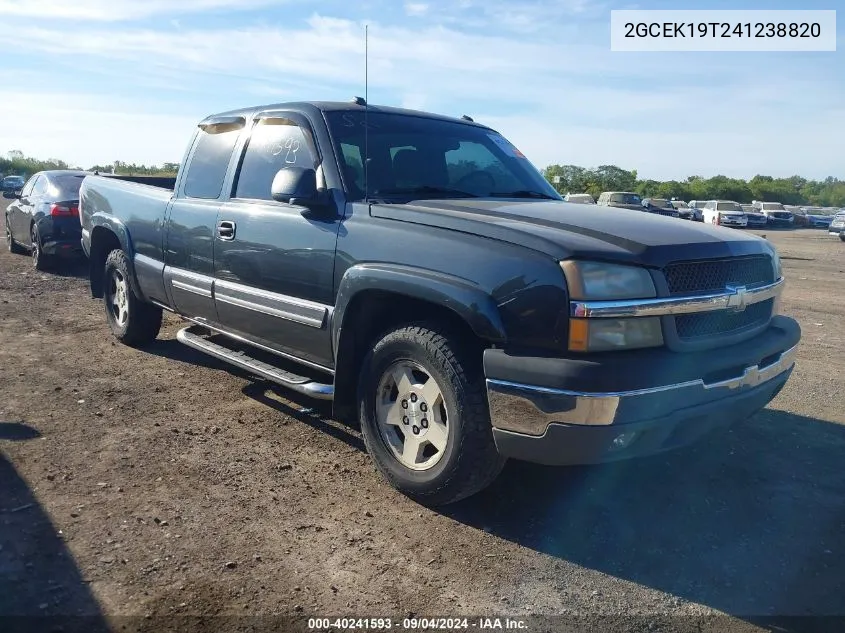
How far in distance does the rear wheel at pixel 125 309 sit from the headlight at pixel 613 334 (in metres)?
4.41

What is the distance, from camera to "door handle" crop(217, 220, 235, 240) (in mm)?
4652

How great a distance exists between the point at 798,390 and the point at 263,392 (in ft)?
13.4

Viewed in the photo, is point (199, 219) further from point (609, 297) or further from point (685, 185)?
point (685, 185)

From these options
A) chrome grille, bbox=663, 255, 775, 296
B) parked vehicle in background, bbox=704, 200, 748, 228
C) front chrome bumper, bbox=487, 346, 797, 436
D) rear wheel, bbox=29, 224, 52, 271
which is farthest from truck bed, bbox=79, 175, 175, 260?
parked vehicle in background, bbox=704, 200, 748, 228

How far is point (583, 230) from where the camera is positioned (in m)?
3.26

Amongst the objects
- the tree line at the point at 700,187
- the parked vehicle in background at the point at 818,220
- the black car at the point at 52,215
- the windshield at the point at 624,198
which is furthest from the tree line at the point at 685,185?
the black car at the point at 52,215

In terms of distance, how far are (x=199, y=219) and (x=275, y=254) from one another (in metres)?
1.06

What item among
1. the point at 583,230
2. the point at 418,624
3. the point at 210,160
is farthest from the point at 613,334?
the point at 210,160

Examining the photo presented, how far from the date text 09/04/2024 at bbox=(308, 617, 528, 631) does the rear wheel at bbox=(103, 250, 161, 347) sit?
426 centimetres

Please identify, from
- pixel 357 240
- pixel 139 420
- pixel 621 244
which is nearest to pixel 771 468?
pixel 621 244

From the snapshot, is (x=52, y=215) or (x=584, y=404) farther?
(x=52, y=215)

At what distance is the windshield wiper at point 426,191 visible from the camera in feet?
13.6

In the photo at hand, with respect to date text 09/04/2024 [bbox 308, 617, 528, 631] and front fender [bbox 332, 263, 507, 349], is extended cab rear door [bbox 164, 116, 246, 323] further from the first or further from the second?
date text 09/04/2024 [bbox 308, 617, 528, 631]

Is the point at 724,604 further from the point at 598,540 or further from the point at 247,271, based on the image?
the point at 247,271
